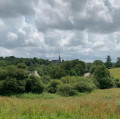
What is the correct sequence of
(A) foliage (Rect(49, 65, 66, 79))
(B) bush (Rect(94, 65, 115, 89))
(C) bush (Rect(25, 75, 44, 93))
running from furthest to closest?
1. (A) foliage (Rect(49, 65, 66, 79))
2. (B) bush (Rect(94, 65, 115, 89))
3. (C) bush (Rect(25, 75, 44, 93))

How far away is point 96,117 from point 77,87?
22.5 metres

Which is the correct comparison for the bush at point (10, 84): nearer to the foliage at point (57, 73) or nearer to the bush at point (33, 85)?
the bush at point (33, 85)

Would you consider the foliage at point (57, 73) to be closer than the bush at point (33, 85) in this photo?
No

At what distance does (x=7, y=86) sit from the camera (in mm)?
21703

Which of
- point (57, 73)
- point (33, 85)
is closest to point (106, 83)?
point (57, 73)

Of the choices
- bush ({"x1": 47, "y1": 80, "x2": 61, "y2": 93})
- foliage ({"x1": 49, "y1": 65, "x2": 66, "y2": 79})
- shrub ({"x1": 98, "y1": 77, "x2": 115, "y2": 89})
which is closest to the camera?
bush ({"x1": 47, "y1": 80, "x2": 61, "y2": 93})

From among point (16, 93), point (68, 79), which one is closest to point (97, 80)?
point (68, 79)

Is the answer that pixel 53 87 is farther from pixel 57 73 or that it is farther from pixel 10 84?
pixel 57 73

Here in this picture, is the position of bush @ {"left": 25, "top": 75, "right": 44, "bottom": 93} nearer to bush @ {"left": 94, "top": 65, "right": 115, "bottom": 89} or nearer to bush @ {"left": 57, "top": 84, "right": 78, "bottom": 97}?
bush @ {"left": 57, "top": 84, "right": 78, "bottom": 97}

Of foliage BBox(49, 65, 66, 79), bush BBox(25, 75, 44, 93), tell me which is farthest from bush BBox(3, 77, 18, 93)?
foliage BBox(49, 65, 66, 79)

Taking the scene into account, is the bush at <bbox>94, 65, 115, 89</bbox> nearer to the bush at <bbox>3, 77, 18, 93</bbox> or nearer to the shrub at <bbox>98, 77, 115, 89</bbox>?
the shrub at <bbox>98, 77, 115, 89</bbox>

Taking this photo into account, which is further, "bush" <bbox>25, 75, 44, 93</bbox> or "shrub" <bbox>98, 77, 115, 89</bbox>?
"shrub" <bbox>98, 77, 115, 89</bbox>

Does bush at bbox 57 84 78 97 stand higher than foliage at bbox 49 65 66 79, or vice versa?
foliage at bbox 49 65 66 79

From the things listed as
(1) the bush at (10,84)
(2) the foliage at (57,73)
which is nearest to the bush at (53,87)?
(1) the bush at (10,84)
